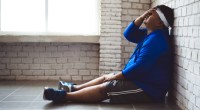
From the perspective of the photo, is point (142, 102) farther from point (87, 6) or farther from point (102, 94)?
point (87, 6)

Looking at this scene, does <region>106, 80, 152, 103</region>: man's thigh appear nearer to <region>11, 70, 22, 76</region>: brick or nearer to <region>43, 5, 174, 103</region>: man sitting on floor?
<region>43, 5, 174, 103</region>: man sitting on floor

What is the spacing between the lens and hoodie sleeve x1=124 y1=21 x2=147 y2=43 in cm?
363

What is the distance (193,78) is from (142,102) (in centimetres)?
83

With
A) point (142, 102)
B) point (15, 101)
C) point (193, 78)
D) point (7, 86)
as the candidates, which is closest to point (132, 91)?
point (142, 102)

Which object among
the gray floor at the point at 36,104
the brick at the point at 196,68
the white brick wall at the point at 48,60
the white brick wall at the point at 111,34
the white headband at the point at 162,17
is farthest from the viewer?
the white brick wall at the point at 48,60

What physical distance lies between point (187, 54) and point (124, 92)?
2.76 ft

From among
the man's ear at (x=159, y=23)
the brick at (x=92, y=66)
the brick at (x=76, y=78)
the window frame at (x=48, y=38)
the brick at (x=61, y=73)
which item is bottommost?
the brick at (x=76, y=78)

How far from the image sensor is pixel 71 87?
358 centimetres

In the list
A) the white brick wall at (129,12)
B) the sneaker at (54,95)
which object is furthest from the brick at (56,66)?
the sneaker at (54,95)

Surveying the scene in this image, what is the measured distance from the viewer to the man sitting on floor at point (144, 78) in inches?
123

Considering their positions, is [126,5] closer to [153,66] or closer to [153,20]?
[153,20]

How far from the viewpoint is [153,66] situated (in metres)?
3.16

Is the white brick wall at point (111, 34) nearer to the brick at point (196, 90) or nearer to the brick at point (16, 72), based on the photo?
the brick at point (16, 72)

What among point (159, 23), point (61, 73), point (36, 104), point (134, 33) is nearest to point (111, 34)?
point (134, 33)
